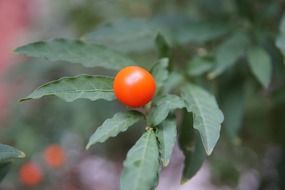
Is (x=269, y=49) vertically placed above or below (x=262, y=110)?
above

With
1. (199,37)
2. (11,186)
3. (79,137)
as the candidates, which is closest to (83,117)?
(79,137)

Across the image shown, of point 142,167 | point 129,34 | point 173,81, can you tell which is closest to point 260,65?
point 173,81

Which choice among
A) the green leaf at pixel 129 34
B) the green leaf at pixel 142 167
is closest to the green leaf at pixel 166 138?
the green leaf at pixel 142 167

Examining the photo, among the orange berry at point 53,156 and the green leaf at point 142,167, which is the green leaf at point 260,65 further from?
the orange berry at point 53,156

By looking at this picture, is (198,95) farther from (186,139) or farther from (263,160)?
(263,160)

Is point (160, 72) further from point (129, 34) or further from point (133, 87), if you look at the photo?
point (129, 34)

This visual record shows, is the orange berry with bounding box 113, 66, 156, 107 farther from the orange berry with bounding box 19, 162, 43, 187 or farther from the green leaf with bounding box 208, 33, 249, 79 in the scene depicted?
the orange berry with bounding box 19, 162, 43, 187
